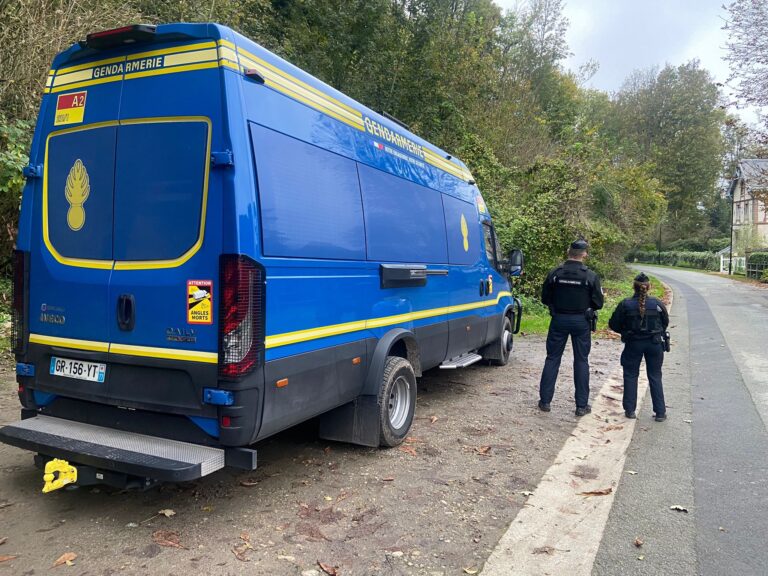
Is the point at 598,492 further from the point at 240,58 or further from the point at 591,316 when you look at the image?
the point at 240,58

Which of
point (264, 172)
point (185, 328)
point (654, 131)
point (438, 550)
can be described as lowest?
point (438, 550)

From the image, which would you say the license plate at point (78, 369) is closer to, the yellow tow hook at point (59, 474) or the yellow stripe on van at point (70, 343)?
the yellow stripe on van at point (70, 343)

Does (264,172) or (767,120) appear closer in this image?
(264,172)

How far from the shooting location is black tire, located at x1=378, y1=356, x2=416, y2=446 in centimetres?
456

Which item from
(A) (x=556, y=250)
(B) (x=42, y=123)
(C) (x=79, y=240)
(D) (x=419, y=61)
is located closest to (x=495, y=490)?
(C) (x=79, y=240)

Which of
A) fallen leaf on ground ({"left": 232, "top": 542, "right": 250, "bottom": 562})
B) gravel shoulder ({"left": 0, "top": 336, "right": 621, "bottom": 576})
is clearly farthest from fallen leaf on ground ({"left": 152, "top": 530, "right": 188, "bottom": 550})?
fallen leaf on ground ({"left": 232, "top": 542, "right": 250, "bottom": 562})

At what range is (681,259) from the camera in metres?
56.9

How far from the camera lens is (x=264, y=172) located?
131 inches

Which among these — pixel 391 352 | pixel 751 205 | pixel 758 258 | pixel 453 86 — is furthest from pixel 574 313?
pixel 751 205

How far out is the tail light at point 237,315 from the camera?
10.2ft

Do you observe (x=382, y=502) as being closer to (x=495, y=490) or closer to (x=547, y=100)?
(x=495, y=490)

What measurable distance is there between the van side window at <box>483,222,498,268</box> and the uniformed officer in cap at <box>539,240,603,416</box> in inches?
58.2

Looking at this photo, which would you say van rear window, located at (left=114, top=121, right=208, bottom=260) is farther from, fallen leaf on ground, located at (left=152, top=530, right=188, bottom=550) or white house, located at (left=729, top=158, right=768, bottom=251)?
white house, located at (left=729, top=158, right=768, bottom=251)

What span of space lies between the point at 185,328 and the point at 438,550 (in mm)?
1937
